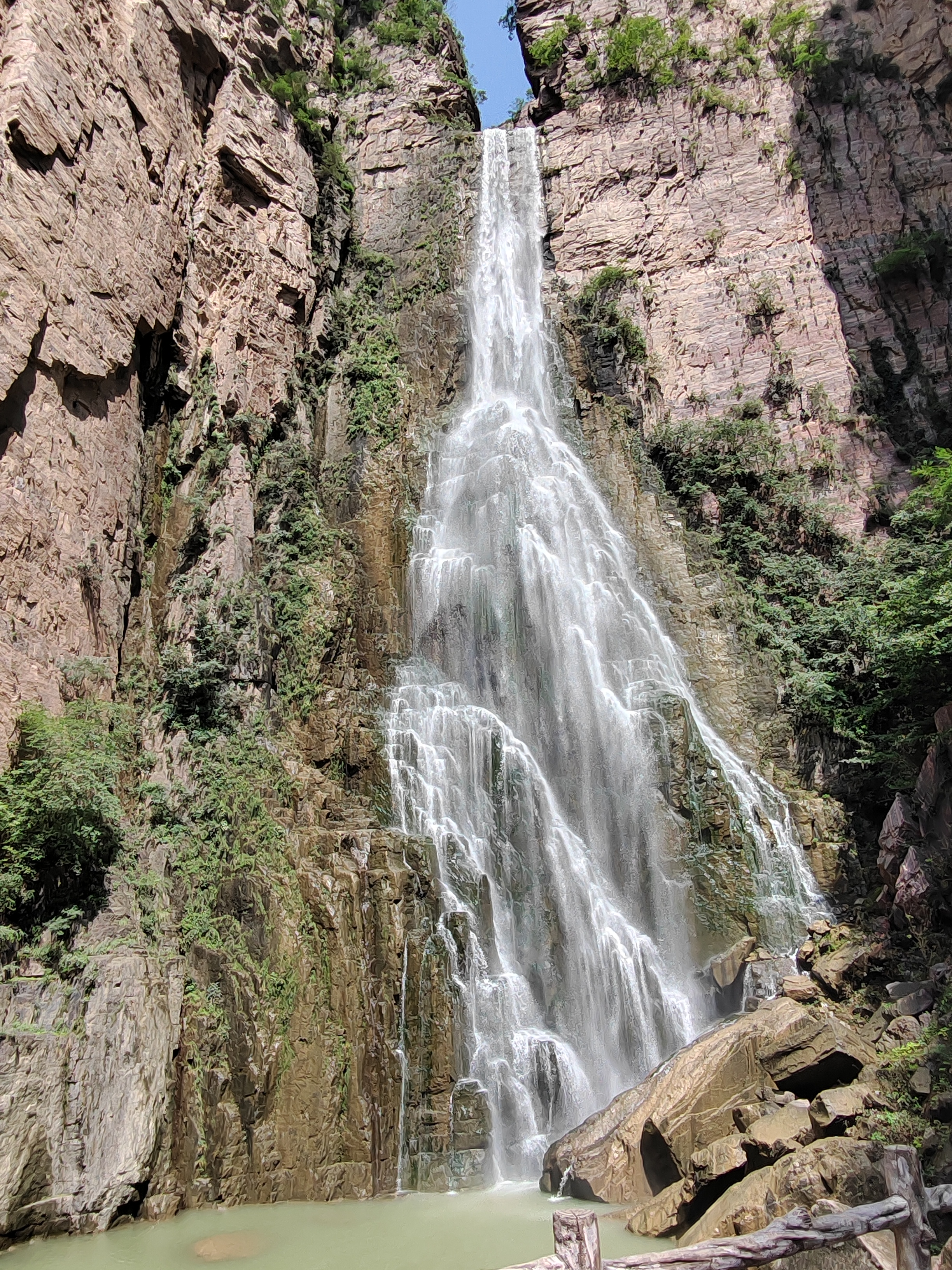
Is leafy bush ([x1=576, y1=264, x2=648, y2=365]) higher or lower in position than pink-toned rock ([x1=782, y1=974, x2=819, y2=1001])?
higher

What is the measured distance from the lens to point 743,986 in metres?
12.9

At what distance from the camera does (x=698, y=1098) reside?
10047 millimetres

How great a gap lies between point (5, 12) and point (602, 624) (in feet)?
50.2

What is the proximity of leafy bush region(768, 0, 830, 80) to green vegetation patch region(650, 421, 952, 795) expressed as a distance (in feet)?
39.1

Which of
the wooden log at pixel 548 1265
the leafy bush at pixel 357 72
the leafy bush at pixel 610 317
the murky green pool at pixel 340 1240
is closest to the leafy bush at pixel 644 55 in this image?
the leafy bush at pixel 610 317

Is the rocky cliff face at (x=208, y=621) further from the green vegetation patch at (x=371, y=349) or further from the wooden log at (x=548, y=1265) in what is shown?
the wooden log at (x=548, y=1265)

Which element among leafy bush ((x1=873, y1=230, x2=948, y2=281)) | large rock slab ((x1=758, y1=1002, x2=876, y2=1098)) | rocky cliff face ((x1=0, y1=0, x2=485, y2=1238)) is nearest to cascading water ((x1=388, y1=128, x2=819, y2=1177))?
rocky cliff face ((x1=0, y1=0, x2=485, y2=1238))

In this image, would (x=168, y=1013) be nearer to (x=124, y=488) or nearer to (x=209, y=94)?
(x=124, y=488)

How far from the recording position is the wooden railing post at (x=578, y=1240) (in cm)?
521

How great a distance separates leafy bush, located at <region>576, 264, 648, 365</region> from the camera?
24.3 metres

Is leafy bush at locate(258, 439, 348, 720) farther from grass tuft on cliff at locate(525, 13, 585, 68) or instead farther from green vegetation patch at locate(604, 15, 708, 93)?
grass tuft on cliff at locate(525, 13, 585, 68)

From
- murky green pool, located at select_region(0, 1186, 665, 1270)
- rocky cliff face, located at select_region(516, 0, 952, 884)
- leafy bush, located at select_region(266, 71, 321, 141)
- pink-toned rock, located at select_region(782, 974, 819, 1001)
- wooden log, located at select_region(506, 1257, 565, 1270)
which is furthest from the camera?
leafy bush, located at select_region(266, 71, 321, 141)

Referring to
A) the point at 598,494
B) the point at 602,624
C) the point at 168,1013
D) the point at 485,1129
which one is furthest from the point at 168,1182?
the point at 598,494

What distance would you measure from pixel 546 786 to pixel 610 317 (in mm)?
14683
